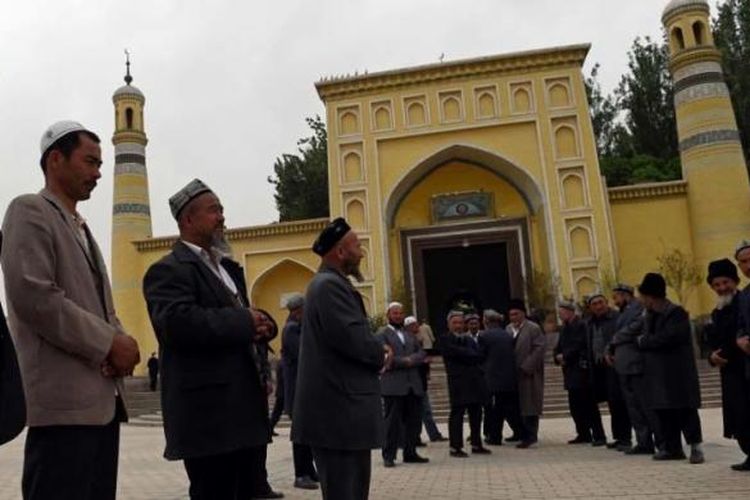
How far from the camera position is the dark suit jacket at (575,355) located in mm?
8422

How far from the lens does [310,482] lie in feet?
19.6

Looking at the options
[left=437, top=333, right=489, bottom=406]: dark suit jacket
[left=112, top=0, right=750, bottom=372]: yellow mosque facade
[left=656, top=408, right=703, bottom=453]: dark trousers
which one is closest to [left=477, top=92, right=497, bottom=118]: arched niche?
[left=112, top=0, right=750, bottom=372]: yellow mosque facade

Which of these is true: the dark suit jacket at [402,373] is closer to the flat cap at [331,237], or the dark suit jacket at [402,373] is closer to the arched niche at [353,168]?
the flat cap at [331,237]

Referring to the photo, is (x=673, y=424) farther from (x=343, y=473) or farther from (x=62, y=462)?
(x=62, y=462)

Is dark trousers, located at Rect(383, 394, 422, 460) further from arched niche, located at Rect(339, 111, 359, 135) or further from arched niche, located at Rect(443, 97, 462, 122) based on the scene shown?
arched niche, located at Rect(339, 111, 359, 135)

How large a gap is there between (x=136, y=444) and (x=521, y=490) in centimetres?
778

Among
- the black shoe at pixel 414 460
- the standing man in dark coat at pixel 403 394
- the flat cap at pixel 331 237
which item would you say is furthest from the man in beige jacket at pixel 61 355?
the black shoe at pixel 414 460

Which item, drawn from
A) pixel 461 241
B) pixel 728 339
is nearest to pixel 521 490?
pixel 728 339

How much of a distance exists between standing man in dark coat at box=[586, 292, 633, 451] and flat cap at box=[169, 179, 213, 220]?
5679mm

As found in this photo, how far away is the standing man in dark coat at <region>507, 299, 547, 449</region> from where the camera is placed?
855cm

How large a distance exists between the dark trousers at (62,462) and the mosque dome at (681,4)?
22.8m

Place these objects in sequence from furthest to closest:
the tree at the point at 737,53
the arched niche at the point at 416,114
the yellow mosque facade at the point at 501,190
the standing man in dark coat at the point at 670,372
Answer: the tree at the point at 737,53 → the arched niche at the point at 416,114 → the yellow mosque facade at the point at 501,190 → the standing man in dark coat at the point at 670,372

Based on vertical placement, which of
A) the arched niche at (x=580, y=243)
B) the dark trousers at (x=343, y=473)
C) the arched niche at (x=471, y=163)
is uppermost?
the arched niche at (x=471, y=163)

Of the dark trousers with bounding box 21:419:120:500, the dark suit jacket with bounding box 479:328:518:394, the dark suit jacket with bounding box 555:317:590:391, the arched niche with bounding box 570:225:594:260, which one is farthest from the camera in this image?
the arched niche with bounding box 570:225:594:260
